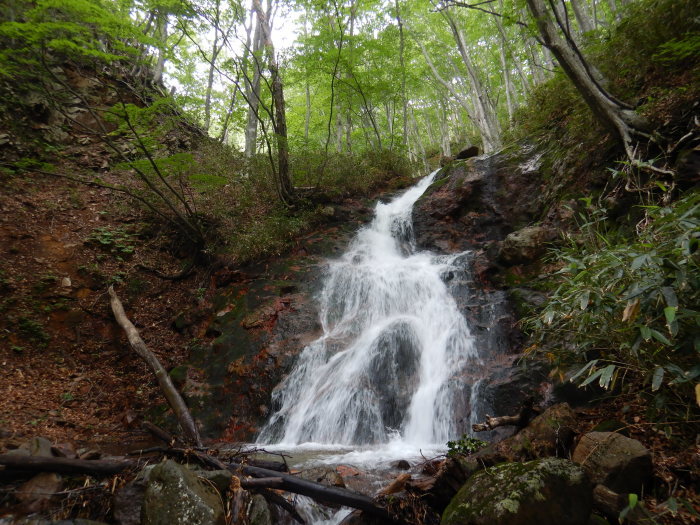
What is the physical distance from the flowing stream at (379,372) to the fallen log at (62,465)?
213 cm

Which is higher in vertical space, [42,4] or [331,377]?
[42,4]

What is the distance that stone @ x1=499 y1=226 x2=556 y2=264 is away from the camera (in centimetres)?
A: 595

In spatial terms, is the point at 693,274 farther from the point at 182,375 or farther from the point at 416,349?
the point at 182,375

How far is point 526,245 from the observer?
19.9 feet

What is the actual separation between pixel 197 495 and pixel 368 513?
1.26m

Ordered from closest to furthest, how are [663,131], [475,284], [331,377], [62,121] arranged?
1. [663,131]
2. [331,377]
3. [475,284]
4. [62,121]

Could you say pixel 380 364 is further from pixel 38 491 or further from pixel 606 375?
pixel 38 491

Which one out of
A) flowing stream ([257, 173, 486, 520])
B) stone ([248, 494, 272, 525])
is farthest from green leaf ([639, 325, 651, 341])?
stone ([248, 494, 272, 525])

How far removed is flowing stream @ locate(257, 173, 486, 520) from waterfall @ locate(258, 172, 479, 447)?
0.02 meters

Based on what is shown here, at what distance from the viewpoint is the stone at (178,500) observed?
2137 millimetres

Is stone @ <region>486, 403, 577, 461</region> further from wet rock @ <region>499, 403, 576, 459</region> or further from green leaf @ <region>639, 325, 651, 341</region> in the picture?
green leaf @ <region>639, 325, 651, 341</region>

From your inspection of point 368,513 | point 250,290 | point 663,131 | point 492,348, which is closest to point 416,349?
point 492,348

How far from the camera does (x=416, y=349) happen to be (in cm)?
581

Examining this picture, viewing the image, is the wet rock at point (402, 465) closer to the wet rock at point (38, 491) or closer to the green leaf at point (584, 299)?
the green leaf at point (584, 299)
